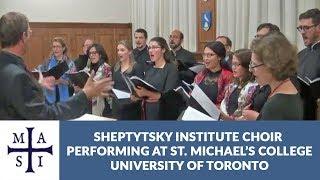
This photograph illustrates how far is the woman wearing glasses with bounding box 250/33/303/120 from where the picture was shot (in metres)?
2.61

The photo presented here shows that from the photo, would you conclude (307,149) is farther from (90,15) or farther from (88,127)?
(90,15)

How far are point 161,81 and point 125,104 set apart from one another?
556 mm

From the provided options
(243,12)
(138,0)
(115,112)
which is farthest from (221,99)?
(138,0)

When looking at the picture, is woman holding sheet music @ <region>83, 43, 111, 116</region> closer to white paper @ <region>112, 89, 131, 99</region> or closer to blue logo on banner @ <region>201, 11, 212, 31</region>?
white paper @ <region>112, 89, 131, 99</region>

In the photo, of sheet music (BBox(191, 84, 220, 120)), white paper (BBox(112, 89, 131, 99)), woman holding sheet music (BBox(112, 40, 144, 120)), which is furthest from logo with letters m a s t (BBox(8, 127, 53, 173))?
white paper (BBox(112, 89, 131, 99))

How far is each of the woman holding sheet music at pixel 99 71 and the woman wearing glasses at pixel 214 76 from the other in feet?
6.73

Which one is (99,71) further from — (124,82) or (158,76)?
(158,76)

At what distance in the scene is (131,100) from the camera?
18.8ft

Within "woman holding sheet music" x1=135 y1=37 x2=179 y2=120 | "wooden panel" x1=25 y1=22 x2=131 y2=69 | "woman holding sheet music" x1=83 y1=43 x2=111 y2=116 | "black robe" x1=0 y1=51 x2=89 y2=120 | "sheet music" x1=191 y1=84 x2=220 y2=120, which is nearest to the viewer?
"black robe" x1=0 y1=51 x2=89 y2=120

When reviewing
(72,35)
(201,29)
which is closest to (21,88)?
(201,29)

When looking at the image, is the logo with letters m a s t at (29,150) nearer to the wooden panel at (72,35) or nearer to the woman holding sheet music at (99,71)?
the woman holding sheet music at (99,71)

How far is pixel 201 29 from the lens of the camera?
10.2 meters

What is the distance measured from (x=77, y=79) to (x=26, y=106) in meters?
3.58

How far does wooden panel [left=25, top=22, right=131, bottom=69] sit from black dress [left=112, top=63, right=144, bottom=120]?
28.2 feet
